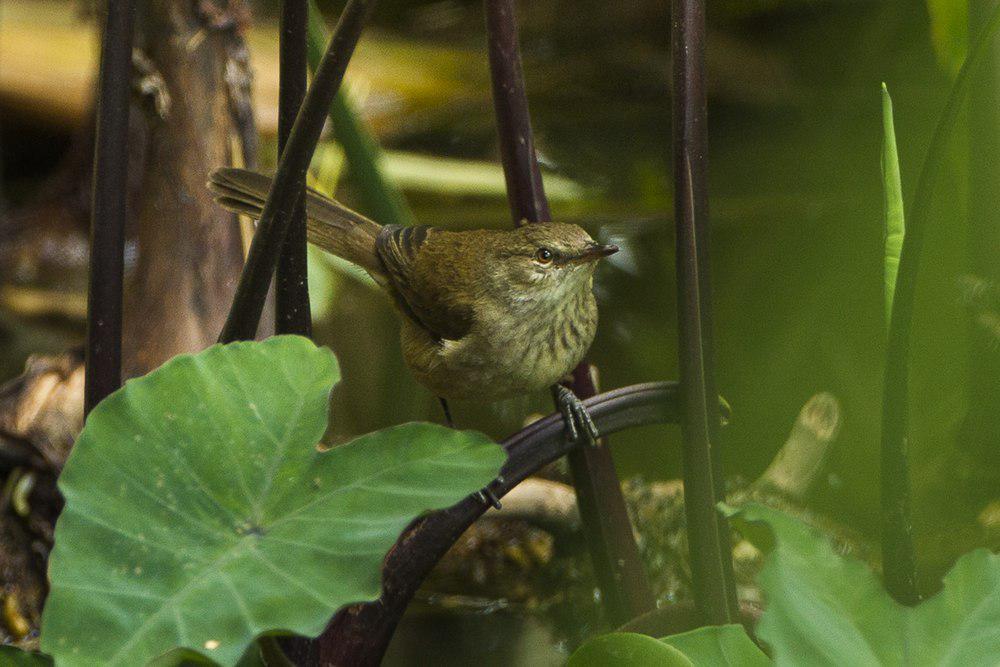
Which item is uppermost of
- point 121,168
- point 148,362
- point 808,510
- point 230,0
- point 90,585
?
point 230,0

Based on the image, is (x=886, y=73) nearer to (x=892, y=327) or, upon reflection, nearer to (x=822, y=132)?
(x=822, y=132)

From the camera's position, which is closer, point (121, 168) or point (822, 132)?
point (121, 168)

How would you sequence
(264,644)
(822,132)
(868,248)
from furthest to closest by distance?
1. (822,132)
2. (868,248)
3. (264,644)

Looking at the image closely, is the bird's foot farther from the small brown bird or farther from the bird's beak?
the bird's beak

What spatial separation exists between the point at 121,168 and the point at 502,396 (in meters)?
0.85

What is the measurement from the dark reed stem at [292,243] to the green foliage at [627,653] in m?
0.62

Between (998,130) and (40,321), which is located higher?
(998,130)

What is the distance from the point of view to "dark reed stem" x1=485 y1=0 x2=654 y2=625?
1770 millimetres

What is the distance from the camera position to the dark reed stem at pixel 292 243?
1.55 m

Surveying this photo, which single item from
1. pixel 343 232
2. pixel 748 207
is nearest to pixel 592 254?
pixel 343 232

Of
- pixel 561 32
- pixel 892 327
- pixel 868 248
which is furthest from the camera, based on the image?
pixel 561 32

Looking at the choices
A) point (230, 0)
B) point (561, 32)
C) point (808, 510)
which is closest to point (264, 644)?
point (808, 510)

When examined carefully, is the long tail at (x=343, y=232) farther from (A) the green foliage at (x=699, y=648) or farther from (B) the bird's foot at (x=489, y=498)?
(A) the green foliage at (x=699, y=648)

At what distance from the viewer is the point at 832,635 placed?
1.19m
